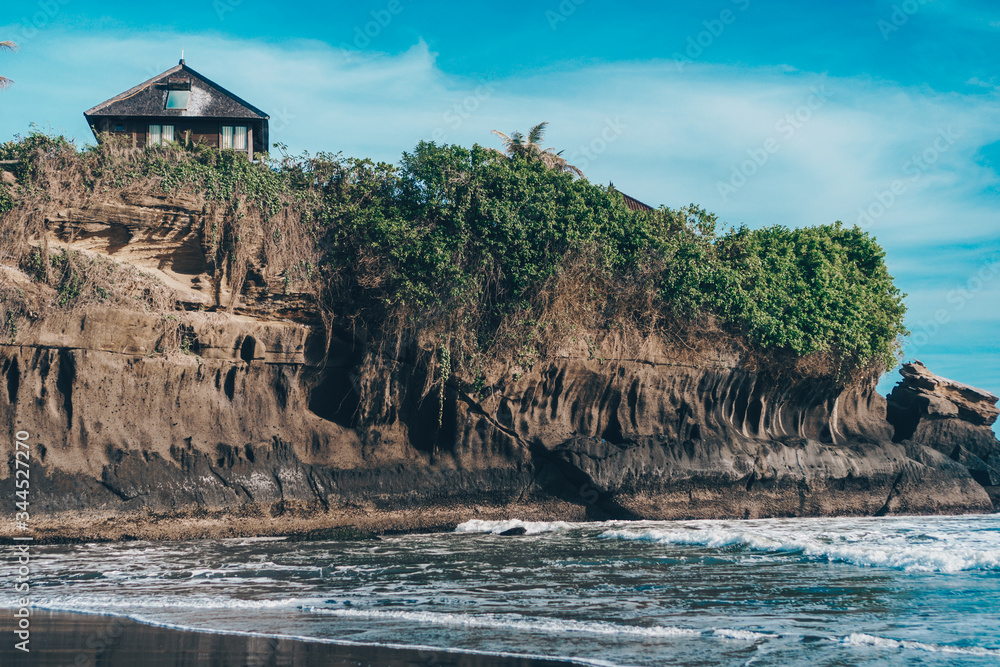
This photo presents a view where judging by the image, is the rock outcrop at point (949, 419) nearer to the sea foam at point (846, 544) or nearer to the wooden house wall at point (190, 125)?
the sea foam at point (846, 544)

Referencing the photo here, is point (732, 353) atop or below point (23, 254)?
below

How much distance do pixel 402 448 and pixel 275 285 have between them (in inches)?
162

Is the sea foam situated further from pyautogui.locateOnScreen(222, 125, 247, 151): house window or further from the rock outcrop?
pyautogui.locateOnScreen(222, 125, 247, 151): house window

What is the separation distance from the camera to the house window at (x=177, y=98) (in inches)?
872

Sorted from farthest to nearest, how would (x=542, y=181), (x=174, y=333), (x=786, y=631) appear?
(x=542, y=181) < (x=174, y=333) < (x=786, y=631)

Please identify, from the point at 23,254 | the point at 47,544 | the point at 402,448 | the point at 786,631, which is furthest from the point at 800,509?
the point at 23,254

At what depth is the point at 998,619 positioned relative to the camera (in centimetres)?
688

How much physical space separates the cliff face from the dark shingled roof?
34.0 ft

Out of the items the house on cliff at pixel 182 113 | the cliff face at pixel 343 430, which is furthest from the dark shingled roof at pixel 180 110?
the cliff face at pixel 343 430

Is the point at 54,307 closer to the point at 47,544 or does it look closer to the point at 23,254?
the point at 23,254

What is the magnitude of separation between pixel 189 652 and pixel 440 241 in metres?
9.44

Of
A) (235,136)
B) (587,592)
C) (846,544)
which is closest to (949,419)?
(846,544)

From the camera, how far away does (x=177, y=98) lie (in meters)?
22.3

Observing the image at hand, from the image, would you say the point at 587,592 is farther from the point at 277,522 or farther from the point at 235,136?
the point at 235,136
